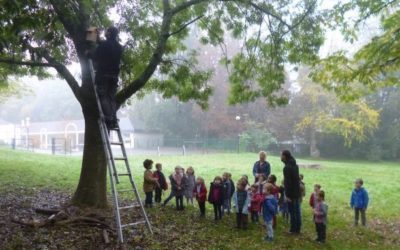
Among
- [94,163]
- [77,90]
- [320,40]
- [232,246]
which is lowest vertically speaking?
[232,246]

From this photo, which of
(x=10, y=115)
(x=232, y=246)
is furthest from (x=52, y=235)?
(x=10, y=115)

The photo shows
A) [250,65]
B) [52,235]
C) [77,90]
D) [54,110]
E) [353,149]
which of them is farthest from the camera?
[54,110]

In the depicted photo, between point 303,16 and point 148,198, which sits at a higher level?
point 303,16

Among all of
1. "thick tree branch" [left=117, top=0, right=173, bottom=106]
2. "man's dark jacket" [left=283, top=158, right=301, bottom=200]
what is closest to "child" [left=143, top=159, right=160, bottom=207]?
"thick tree branch" [left=117, top=0, right=173, bottom=106]

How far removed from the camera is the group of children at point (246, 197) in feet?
30.2

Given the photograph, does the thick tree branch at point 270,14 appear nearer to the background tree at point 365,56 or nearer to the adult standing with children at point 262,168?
the background tree at point 365,56

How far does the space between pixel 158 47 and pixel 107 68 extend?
2.39 m

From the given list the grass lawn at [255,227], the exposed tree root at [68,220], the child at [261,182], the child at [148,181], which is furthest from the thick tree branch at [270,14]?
the exposed tree root at [68,220]

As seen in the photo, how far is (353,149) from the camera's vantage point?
4744 centimetres

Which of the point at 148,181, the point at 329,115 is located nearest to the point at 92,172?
the point at 148,181

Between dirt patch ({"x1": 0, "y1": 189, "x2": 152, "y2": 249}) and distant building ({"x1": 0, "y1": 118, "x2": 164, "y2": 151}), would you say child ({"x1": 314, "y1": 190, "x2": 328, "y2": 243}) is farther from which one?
distant building ({"x1": 0, "y1": 118, "x2": 164, "y2": 151})

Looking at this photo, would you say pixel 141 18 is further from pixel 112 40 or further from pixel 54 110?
pixel 54 110

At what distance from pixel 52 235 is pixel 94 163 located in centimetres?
282

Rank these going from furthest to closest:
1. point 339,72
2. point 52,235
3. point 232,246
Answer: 1. point 339,72
2. point 232,246
3. point 52,235
